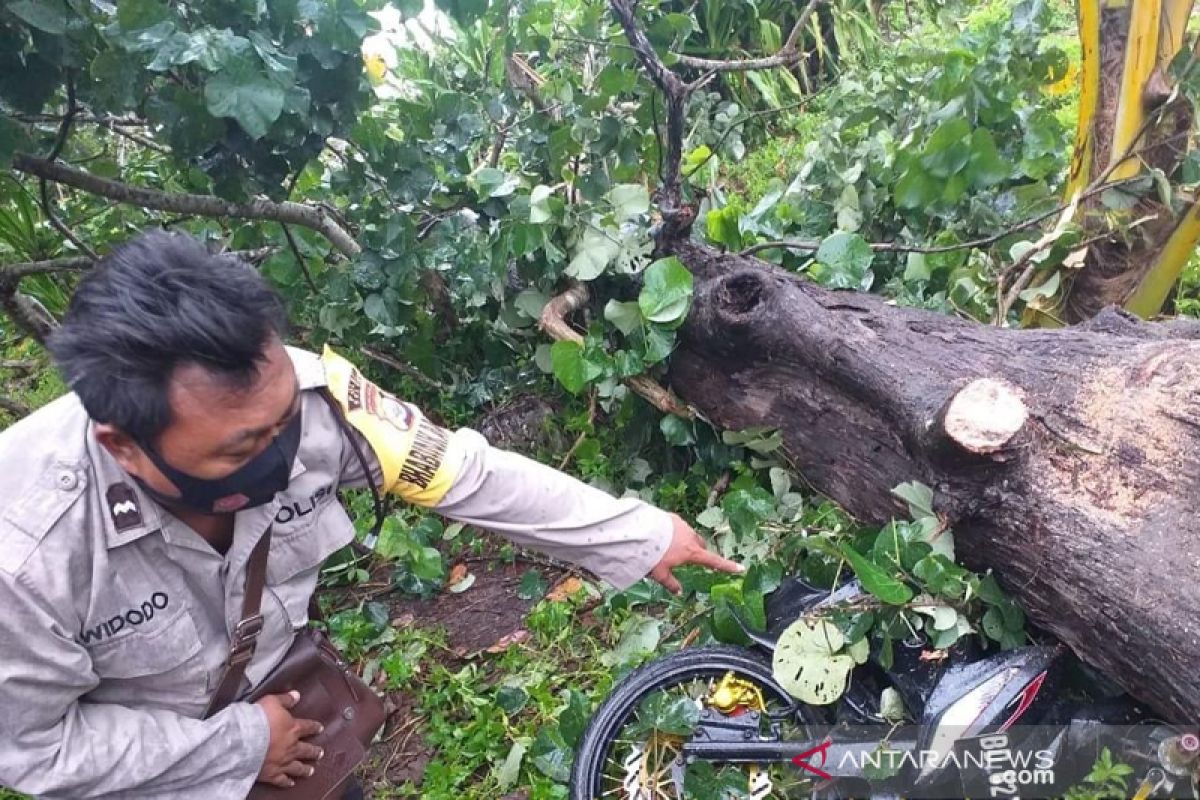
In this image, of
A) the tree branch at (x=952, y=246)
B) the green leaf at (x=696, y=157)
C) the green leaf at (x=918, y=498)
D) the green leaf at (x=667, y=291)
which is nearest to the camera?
the green leaf at (x=918, y=498)

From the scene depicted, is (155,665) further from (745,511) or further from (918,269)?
(918,269)

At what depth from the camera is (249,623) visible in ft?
5.69

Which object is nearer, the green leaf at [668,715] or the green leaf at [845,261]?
the green leaf at [668,715]

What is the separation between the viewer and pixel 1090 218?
2939mm

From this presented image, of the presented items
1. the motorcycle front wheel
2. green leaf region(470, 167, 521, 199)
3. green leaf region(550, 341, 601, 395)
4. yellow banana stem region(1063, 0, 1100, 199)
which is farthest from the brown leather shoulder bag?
yellow banana stem region(1063, 0, 1100, 199)

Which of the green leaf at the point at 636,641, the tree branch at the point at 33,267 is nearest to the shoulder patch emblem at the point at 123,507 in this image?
the green leaf at the point at 636,641

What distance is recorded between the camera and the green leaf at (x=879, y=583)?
5.80ft

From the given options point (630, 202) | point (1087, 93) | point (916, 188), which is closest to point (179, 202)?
point (630, 202)

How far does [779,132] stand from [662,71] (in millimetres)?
3390

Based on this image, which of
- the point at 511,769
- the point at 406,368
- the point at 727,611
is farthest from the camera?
the point at 406,368

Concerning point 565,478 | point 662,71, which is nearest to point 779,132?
point 662,71

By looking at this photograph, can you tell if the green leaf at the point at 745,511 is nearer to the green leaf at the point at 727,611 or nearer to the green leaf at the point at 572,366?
the green leaf at the point at 727,611

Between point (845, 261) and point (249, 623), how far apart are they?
1916mm

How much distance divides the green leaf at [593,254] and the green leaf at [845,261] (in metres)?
0.62
